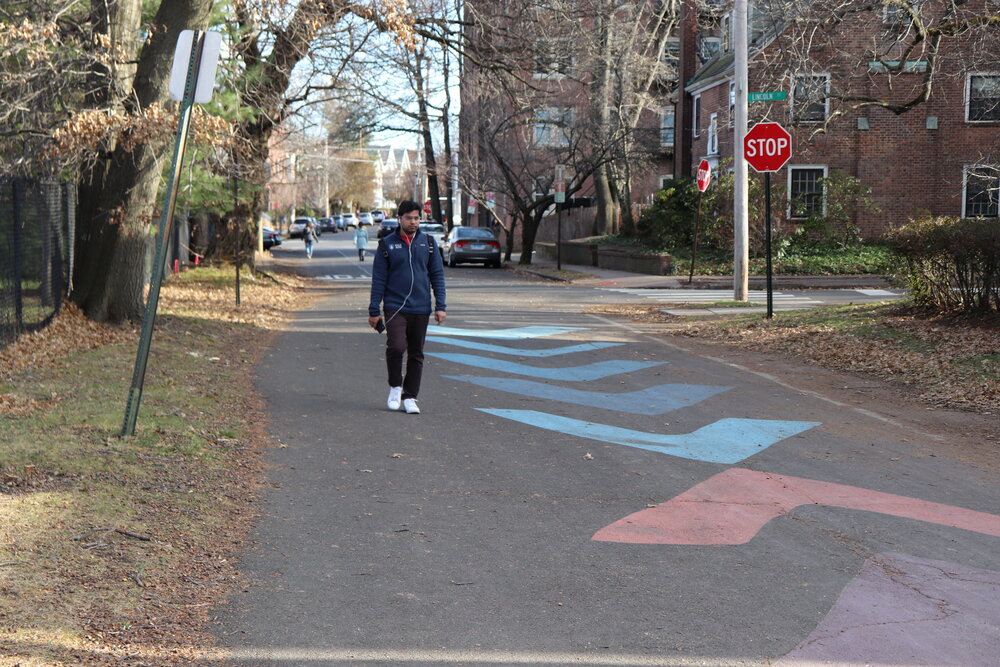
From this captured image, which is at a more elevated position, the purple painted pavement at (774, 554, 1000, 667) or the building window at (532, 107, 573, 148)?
the building window at (532, 107, 573, 148)

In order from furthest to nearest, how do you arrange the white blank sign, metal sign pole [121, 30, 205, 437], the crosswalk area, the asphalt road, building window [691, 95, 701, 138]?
building window [691, 95, 701, 138] < the crosswalk area < the white blank sign < metal sign pole [121, 30, 205, 437] < the asphalt road

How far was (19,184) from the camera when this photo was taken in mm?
13000

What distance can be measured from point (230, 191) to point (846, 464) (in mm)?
18500

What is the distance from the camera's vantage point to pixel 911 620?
4672 mm

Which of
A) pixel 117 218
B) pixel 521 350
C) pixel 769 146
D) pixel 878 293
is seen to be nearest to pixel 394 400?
pixel 521 350

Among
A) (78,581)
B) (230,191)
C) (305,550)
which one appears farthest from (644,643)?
(230,191)

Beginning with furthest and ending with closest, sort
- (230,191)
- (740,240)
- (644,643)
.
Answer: (230,191)
(740,240)
(644,643)

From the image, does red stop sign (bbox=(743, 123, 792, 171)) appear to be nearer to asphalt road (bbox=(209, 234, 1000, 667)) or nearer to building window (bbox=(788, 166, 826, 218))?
asphalt road (bbox=(209, 234, 1000, 667))

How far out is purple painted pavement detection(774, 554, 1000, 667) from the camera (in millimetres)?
4258

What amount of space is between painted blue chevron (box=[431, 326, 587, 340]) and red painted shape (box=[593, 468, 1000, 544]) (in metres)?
9.18

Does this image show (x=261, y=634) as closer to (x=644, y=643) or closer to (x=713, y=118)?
(x=644, y=643)

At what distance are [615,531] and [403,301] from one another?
13.7 feet

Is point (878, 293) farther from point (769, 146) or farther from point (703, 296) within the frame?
point (769, 146)

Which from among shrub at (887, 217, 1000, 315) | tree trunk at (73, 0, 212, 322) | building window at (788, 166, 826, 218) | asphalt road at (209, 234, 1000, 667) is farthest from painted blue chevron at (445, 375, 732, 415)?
building window at (788, 166, 826, 218)
